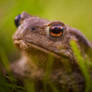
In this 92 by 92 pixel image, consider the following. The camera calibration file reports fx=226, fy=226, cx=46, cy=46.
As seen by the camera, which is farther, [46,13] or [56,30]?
[46,13]

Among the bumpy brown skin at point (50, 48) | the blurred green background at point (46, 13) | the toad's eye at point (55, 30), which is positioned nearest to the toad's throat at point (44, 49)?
the bumpy brown skin at point (50, 48)

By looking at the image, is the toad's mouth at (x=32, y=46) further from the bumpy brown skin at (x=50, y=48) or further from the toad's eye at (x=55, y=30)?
the toad's eye at (x=55, y=30)

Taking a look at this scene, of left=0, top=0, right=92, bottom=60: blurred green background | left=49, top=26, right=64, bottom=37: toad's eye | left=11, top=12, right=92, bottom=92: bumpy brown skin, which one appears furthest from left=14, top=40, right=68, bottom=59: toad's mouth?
left=0, top=0, right=92, bottom=60: blurred green background

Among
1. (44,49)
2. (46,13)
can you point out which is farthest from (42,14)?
(44,49)

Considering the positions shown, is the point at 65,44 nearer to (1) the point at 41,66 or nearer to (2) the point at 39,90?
(1) the point at 41,66

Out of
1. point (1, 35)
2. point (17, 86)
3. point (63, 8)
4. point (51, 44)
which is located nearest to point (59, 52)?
point (51, 44)

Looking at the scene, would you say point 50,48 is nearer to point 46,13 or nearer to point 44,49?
point 44,49
